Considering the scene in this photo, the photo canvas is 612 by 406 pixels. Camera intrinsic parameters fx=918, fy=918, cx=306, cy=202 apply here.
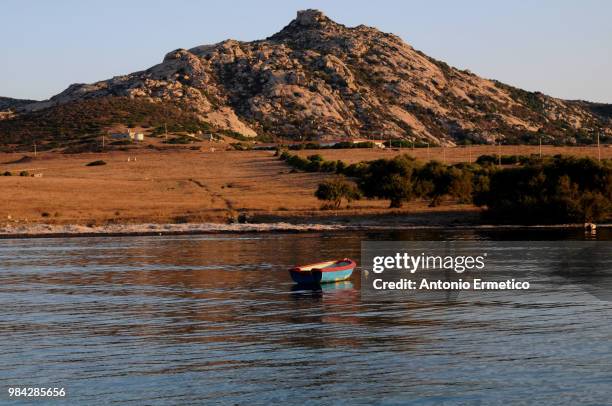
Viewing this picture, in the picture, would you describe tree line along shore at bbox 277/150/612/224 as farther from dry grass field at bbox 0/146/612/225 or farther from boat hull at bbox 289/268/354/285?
boat hull at bbox 289/268/354/285

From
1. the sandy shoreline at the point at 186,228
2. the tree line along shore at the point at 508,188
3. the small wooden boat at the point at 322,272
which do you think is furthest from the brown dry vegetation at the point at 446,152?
the small wooden boat at the point at 322,272

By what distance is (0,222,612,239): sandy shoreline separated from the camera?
87.8 meters

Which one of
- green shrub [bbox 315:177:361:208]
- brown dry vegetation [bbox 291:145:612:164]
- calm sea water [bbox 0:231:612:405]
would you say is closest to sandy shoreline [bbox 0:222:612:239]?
green shrub [bbox 315:177:361:208]

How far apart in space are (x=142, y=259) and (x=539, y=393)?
43.6 metres

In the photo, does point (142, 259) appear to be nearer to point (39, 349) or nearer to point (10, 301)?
point (10, 301)

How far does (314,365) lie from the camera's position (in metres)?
30.2

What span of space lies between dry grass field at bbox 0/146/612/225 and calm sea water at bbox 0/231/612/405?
140 ft

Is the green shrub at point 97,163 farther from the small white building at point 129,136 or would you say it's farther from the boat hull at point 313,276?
the boat hull at point 313,276

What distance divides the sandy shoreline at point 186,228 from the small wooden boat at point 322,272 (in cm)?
3501

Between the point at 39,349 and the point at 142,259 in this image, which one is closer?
the point at 39,349

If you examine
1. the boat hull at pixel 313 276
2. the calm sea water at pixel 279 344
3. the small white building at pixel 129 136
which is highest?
the small white building at pixel 129 136

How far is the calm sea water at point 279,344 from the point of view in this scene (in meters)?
27.1

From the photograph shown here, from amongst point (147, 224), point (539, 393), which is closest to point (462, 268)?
point (539, 393)

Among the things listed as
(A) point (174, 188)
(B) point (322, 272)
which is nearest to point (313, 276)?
(B) point (322, 272)
